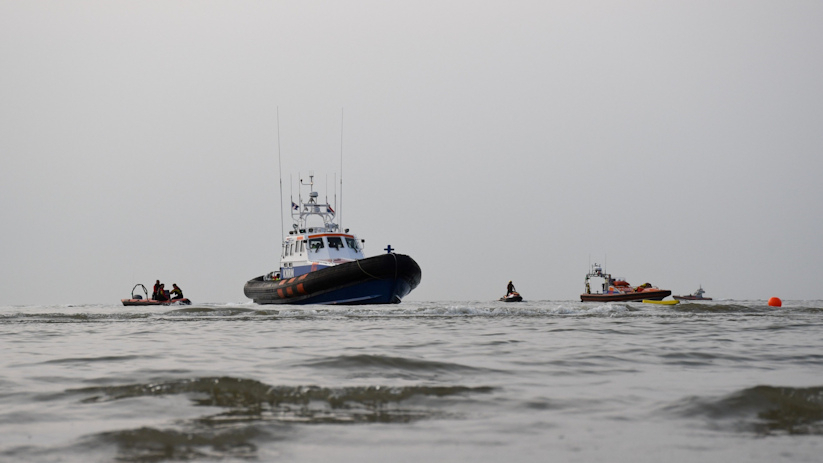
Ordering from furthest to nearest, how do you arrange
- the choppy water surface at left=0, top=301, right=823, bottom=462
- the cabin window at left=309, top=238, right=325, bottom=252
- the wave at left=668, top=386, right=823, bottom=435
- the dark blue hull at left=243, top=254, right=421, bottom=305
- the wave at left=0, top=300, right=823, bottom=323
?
1. the cabin window at left=309, top=238, right=325, bottom=252
2. the dark blue hull at left=243, top=254, right=421, bottom=305
3. the wave at left=0, top=300, right=823, bottom=323
4. the wave at left=668, top=386, right=823, bottom=435
5. the choppy water surface at left=0, top=301, right=823, bottom=462

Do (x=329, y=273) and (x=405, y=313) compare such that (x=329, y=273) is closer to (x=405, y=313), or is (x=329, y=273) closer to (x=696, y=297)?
(x=405, y=313)

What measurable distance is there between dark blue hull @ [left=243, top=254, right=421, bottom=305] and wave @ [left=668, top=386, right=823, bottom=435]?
24.5 meters

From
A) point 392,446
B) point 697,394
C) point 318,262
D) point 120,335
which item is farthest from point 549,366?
point 318,262

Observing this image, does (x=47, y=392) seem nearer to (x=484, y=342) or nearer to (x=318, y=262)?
(x=484, y=342)

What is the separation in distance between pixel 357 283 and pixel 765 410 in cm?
2499

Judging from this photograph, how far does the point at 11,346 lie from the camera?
7.87m

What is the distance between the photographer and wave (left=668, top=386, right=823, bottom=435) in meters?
3.25

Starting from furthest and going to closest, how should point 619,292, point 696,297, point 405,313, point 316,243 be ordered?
point 696,297 < point 619,292 < point 316,243 < point 405,313

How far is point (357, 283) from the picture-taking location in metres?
28.2

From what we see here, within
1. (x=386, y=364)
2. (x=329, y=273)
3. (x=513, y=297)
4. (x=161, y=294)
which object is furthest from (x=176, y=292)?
(x=386, y=364)

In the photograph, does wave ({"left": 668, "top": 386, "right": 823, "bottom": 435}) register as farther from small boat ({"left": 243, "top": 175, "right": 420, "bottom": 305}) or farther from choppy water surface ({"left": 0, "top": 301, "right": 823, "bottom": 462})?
small boat ({"left": 243, "top": 175, "right": 420, "bottom": 305})

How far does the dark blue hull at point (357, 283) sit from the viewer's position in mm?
28219

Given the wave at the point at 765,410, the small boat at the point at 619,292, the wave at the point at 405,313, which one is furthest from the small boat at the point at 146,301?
the wave at the point at 765,410

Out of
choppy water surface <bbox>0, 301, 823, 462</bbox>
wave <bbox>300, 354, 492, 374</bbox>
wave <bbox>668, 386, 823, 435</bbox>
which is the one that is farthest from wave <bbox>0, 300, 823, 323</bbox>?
wave <bbox>668, 386, 823, 435</bbox>
